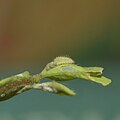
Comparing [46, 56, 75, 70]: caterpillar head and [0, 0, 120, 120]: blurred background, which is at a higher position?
[46, 56, 75, 70]: caterpillar head

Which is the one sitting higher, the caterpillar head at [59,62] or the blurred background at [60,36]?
the caterpillar head at [59,62]

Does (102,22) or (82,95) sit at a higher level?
(102,22)

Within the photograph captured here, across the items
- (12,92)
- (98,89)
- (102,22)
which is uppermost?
(12,92)

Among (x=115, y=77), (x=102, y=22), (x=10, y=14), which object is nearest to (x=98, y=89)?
(x=115, y=77)

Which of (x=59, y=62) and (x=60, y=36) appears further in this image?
(x=60, y=36)

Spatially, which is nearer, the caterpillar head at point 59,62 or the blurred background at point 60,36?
the caterpillar head at point 59,62

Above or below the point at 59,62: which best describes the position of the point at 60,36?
below

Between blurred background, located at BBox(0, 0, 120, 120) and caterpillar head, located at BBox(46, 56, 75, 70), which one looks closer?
caterpillar head, located at BBox(46, 56, 75, 70)

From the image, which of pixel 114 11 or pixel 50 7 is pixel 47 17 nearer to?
pixel 50 7
